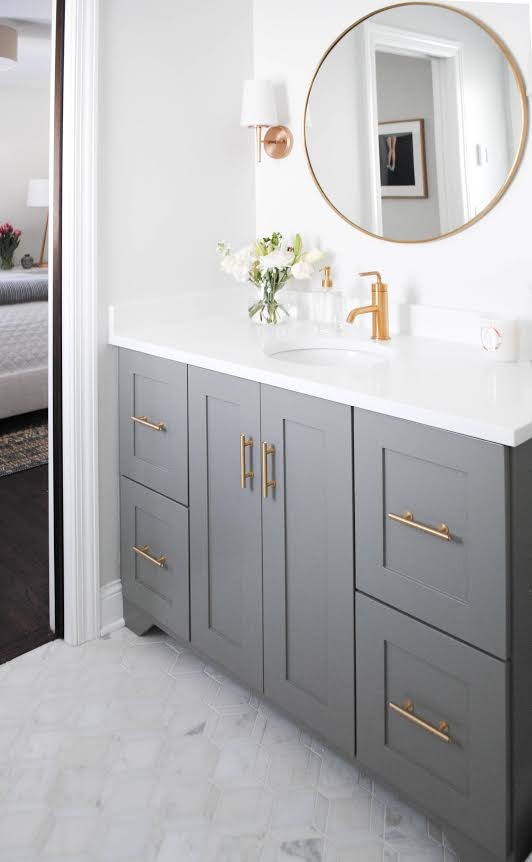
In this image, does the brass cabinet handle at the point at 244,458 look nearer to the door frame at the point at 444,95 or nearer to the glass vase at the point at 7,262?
the door frame at the point at 444,95

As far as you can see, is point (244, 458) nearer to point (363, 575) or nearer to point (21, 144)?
point (363, 575)

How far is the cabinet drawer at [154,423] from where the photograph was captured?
2.01m

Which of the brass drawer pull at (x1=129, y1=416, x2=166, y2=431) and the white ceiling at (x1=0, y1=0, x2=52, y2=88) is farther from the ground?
the white ceiling at (x1=0, y1=0, x2=52, y2=88)

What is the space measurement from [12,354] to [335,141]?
4.84ft

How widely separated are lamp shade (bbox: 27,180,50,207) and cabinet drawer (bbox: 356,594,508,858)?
4.93 feet

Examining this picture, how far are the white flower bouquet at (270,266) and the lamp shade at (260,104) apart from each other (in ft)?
1.18

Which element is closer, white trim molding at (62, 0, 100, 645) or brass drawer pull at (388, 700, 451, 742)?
brass drawer pull at (388, 700, 451, 742)

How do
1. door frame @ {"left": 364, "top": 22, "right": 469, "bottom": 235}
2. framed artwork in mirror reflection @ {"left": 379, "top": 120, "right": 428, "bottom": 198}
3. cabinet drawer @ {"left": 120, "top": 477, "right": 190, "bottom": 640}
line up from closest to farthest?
door frame @ {"left": 364, "top": 22, "right": 469, "bottom": 235} → framed artwork in mirror reflection @ {"left": 379, "top": 120, "right": 428, "bottom": 198} → cabinet drawer @ {"left": 120, "top": 477, "right": 190, "bottom": 640}

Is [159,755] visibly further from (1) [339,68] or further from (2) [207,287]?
(1) [339,68]

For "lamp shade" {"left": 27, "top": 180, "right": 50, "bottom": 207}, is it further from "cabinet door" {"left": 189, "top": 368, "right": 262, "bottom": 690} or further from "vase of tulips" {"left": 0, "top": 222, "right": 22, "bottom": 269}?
"cabinet door" {"left": 189, "top": 368, "right": 262, "bottom": 690}

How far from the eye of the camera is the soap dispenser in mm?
2223

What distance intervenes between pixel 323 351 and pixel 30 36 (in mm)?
1241

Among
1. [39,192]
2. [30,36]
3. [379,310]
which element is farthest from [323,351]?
[30,36]

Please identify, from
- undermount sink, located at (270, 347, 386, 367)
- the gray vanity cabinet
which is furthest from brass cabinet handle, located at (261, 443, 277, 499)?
undermount sink, located at (270, 347, 386, 367)
